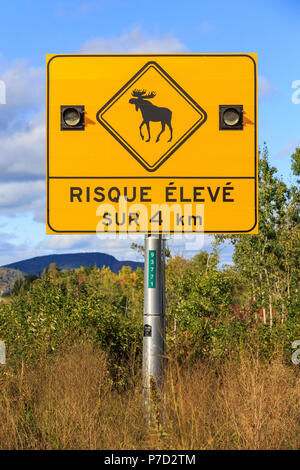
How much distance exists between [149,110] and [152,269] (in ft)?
6.68

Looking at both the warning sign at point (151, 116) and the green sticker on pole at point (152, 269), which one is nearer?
the green sticker on pole at point (152, 269)

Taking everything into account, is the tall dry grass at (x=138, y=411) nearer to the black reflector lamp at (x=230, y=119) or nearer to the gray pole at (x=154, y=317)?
the gray pole at (x=154, y=317)

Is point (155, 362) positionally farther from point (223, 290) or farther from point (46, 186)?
point (223, 290)

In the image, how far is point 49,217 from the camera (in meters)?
6.44

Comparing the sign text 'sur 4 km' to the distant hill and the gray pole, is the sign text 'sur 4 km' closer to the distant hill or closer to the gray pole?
the gray pole

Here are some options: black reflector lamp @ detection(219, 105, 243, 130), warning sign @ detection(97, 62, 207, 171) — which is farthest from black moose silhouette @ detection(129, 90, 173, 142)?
black reflector lamp @ detection(219, 105, 243, 130)

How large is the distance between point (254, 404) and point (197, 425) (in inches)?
33.4

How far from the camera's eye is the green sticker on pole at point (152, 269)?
6172 mm

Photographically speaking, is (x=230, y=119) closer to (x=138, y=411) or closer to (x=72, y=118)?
(x=72, y=118)

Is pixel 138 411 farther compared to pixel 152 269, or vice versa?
pixel 152 269

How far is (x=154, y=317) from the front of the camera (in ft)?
20.0

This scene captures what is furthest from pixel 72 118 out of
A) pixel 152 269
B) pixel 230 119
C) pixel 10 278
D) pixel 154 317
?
pixel 10 278

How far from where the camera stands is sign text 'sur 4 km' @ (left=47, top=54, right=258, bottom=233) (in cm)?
641

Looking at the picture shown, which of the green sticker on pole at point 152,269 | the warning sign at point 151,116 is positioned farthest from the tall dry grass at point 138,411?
the warning sign at point 151,116
